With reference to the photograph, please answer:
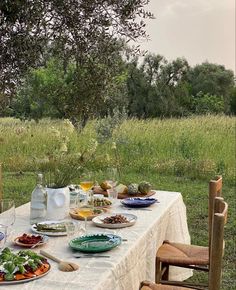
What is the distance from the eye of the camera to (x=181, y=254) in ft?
12.5

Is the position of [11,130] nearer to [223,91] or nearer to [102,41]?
[102,41]

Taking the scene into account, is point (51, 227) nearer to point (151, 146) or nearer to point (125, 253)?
point (125, 253)

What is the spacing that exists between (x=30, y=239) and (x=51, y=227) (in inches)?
10.6

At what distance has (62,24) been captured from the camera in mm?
4930

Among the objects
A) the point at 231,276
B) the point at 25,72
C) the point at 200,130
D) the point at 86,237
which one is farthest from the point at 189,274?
the point at 200,130

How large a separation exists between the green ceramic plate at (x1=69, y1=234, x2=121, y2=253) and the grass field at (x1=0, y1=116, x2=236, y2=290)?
439cm

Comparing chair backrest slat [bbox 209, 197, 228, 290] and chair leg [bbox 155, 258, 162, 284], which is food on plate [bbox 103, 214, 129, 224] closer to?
chair leg [bbox 155, 258, 162, 284]

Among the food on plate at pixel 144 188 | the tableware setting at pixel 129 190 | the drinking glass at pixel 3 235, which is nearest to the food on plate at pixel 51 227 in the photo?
the drinking glass at pixel 3 235

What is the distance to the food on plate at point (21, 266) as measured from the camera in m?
2.24

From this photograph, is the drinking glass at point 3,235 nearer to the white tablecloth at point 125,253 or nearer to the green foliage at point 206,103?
the white tablecloth at point 125,253

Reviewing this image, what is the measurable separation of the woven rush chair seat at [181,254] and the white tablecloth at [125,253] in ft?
0.24

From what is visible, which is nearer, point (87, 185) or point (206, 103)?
point (87, 185)

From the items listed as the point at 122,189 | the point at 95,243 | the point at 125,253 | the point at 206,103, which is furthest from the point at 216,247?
the point at 206,103

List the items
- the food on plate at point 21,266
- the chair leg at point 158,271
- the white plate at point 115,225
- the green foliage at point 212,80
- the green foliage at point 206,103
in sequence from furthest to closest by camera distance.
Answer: the green foliage at point 212,80
the green foliage at point 206,103
the chair leg at point 158,271
the white plate at point 115,225
the food on plate at point 21,266
